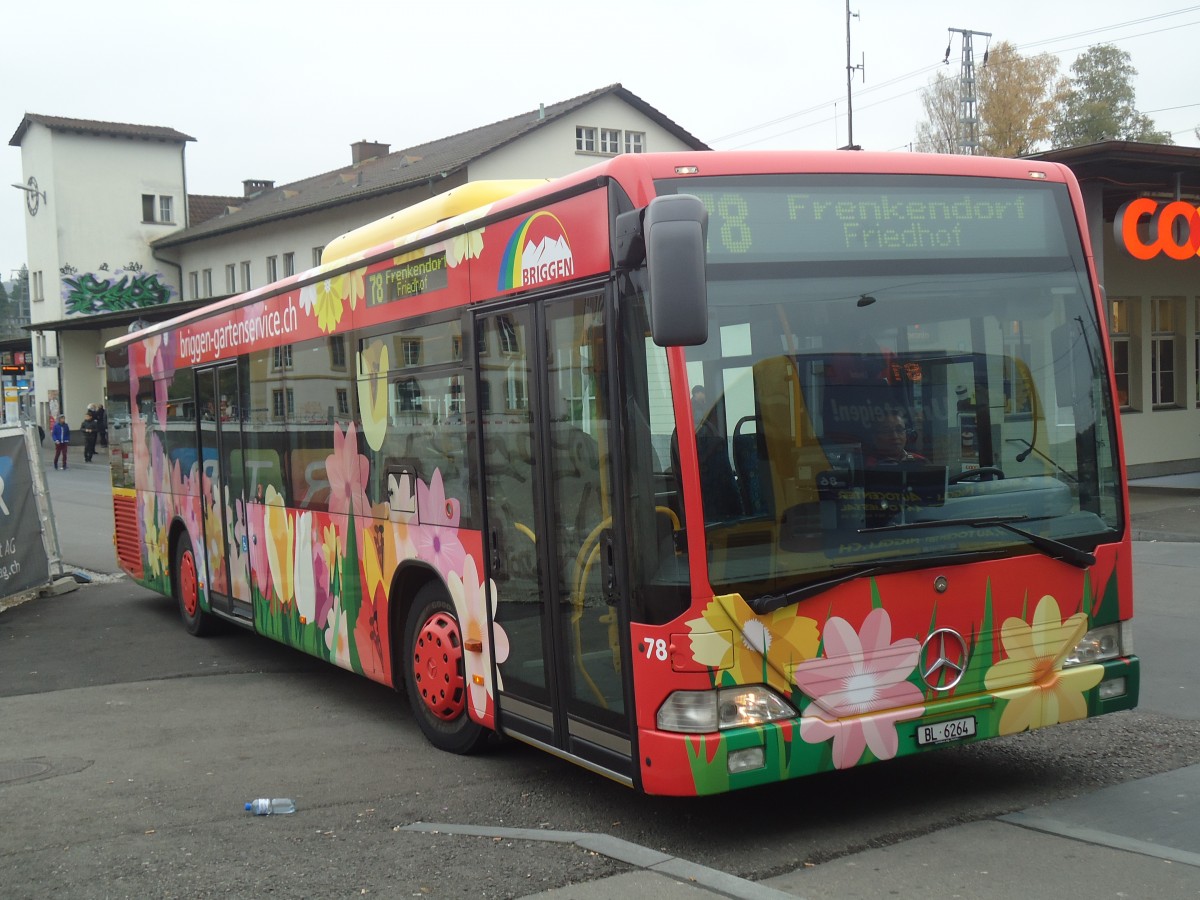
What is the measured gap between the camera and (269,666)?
10.7m

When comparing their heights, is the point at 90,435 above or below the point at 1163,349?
below

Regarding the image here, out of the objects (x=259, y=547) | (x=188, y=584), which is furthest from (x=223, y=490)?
(x=188, y=584)

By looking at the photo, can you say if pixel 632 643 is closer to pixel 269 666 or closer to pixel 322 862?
pixel 322 862

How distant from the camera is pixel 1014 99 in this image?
228 feet

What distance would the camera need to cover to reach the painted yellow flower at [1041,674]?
5754 mm

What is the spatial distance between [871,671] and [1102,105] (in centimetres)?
7558

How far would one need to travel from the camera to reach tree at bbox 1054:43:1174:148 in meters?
73.2

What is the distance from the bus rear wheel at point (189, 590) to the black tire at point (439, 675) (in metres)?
4.77

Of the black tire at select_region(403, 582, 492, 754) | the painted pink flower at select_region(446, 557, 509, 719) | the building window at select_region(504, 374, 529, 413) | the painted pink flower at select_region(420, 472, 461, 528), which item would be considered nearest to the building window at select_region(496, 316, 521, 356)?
the building window at select_region(504, 374, 529, 413)

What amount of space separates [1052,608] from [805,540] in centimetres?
131

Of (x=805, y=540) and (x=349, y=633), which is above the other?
(x=805, y=540)

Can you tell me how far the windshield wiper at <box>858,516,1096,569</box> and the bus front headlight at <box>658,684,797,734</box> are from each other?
3.15ft

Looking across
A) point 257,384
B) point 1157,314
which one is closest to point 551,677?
point 257,384

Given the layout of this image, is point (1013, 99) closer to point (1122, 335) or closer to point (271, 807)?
point (1122, 335)
